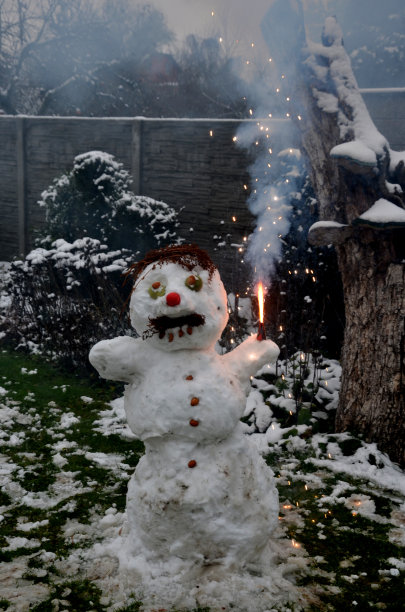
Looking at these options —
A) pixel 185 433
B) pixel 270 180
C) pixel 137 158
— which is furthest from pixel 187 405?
pixel 137 158

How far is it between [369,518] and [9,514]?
8.10 ft

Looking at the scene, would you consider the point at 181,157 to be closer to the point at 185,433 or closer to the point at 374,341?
the point at 374,341

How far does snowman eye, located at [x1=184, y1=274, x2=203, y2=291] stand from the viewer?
10.4 feet


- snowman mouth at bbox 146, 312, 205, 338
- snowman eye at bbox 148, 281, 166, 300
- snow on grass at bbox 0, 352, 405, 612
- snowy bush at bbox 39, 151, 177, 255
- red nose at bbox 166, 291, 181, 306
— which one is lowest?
snow on grass at bbox 0, 352, 405, 612

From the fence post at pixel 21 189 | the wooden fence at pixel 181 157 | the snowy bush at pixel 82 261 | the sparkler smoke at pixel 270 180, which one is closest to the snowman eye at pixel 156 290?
the sparkler smoke at pixel 270 180

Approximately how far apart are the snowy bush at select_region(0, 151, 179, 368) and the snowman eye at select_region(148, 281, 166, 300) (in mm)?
3955

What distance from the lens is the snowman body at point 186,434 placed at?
3090 mm

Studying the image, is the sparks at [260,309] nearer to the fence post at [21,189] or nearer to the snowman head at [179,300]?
the snowman head at [179,300]

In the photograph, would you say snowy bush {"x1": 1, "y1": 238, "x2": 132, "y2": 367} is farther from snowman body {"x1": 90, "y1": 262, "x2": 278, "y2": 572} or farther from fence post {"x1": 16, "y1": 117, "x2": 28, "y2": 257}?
fence post {"x1": 16, "y1": 117, "x2": 28, "y2": 257}

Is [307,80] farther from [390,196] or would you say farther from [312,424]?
[312,424]

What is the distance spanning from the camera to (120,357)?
326 centimetres

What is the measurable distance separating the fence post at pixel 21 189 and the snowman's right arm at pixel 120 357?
9.28 m

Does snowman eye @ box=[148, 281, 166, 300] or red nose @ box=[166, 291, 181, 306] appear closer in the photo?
red nose @ box=[166, 291, 181, 306]

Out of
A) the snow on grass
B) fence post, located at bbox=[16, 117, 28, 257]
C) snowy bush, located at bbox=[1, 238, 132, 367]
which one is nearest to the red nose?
the snow on grass
